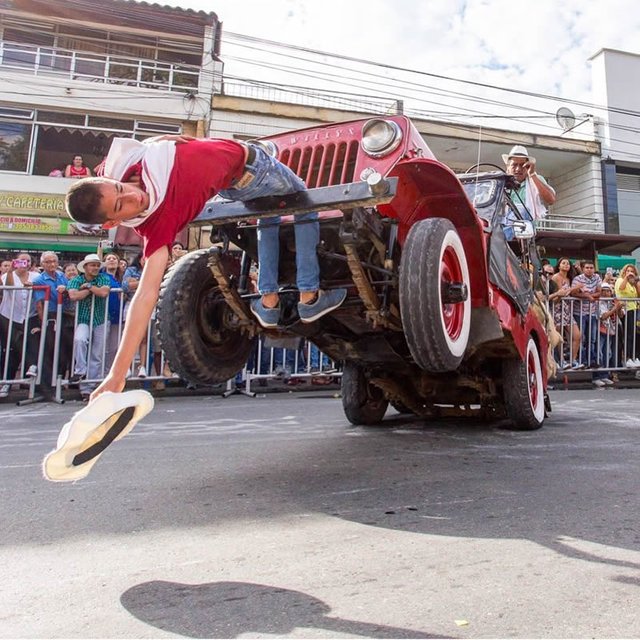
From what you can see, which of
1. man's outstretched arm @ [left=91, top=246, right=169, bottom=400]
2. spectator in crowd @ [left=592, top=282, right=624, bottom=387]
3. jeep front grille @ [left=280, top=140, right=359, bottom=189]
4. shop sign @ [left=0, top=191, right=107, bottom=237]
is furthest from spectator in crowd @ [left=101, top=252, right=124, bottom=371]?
shop sign @ [left=0, top=191, right=107, bottom=237]

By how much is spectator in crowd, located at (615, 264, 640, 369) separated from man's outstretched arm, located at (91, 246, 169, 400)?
9.60 m

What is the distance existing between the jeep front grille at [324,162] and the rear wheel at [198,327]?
0.84 metres

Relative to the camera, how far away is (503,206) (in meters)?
4.71

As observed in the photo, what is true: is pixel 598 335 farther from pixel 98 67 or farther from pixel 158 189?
pixel 98 67

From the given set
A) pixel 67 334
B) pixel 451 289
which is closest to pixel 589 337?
pixel 451 289

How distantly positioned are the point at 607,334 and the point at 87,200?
379 inches

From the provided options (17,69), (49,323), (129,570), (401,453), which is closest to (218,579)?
(129,570)

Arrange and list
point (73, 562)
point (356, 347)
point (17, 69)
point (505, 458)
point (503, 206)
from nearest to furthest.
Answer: point (73, 562)
point (505, 458)
point (356, 347)
point (503, 206)
point (17, 69)

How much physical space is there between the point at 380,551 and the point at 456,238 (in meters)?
1.92

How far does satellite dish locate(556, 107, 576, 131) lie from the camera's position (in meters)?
19.7

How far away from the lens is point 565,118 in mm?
20141

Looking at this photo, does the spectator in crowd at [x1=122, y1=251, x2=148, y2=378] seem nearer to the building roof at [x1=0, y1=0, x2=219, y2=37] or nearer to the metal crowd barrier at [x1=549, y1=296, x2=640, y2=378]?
the metal crowd barrier at [x1=549, y1=296, x2=640, y2=378]

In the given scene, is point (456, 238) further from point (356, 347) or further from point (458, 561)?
point (458, 561)

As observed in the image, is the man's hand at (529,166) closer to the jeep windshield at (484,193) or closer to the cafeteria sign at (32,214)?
the jeep windshield at (484,193)
